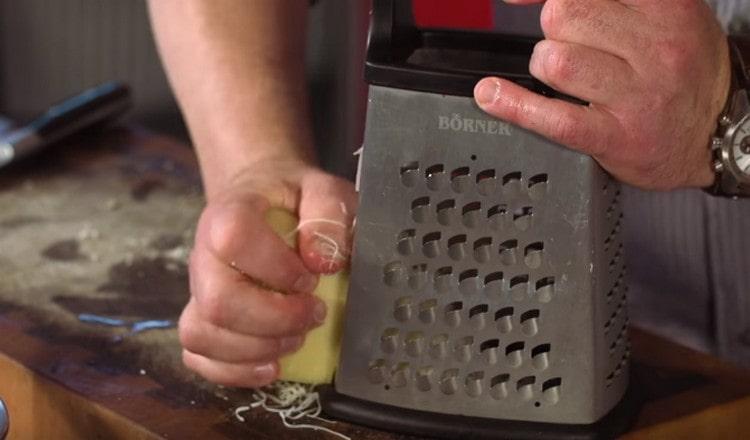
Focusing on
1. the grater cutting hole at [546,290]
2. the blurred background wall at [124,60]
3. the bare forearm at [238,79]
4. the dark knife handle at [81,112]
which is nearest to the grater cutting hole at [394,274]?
the grater cutting hole at [546,290]

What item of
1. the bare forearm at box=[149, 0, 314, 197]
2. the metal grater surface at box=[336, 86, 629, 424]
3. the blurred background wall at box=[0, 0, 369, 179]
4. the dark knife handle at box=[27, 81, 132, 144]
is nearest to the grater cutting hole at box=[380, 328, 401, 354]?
the metal grater surface at box=[336, 86, 629, 424]

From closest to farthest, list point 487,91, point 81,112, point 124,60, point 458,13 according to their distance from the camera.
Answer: point 487,91
point 458,13
point 81,112
point 124,60

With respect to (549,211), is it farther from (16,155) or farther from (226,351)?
(16,155)

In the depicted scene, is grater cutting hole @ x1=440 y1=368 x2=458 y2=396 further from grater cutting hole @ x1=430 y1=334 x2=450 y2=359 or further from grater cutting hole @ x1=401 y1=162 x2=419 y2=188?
grater cutting hole @ x1=401 y1=162 x2=419 y2=188

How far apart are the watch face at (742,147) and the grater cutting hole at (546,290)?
21 centimetres

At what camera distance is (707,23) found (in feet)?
3.36

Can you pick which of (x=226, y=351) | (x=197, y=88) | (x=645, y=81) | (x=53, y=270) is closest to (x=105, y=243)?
(x=53, y=270)

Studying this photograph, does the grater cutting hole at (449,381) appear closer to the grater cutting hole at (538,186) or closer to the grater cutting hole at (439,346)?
the grater cutting hole at (439,346)

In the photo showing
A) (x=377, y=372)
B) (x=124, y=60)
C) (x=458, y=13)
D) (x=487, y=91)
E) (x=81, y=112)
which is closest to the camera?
(x=487, y=91)

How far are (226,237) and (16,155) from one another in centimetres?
64

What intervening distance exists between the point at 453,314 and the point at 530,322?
59mm

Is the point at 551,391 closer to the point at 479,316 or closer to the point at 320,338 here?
the point at 479,316

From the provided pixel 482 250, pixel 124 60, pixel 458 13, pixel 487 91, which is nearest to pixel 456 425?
pixel 482 250

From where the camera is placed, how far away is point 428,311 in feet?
3.35
